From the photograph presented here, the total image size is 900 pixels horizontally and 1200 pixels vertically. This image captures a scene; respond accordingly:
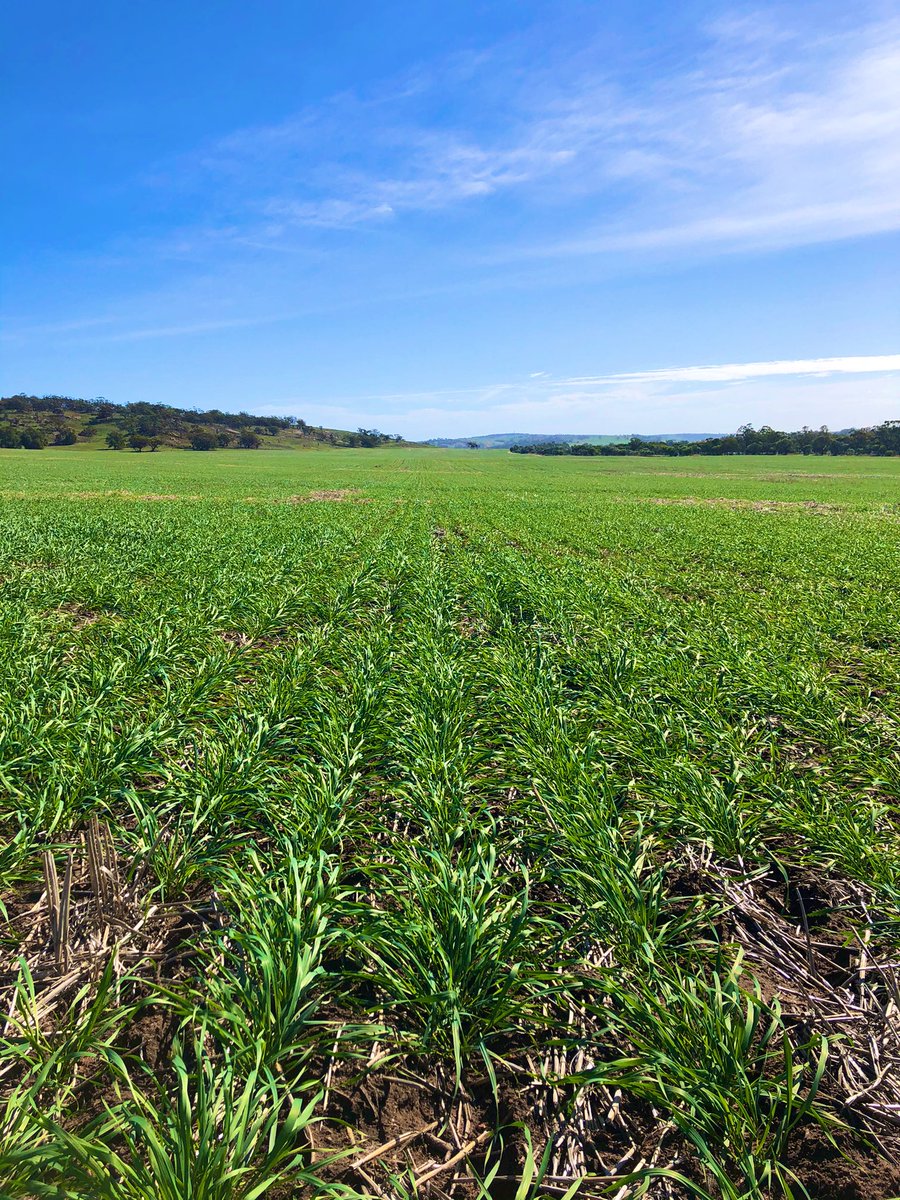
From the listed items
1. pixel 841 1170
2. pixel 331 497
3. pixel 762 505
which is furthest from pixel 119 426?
pixel 841 1170

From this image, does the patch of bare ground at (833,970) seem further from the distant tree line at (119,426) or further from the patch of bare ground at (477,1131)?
the distant tree line at (119,426)

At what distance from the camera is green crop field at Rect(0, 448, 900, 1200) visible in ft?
6.91

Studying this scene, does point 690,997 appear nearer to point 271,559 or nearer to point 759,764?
point 759,764

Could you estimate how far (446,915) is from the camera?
118 inches

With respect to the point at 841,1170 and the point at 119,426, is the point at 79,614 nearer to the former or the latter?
the point at 841,1170

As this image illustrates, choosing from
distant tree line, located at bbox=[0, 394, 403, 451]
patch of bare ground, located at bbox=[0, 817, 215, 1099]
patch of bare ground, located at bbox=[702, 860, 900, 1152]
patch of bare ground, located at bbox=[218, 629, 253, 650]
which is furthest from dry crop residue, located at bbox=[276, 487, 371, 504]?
distant tree line, located at bbox=[0, 394, 403, 451]

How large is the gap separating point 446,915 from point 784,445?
16323 cm

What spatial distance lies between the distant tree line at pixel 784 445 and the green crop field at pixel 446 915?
5646 inches

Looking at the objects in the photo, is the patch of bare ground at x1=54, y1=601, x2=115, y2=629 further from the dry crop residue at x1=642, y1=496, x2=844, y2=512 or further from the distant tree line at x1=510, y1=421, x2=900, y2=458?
the distant tree line at x1=510, y1=421, x2=900, y2=458

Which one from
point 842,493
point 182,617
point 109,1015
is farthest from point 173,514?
point 842,493

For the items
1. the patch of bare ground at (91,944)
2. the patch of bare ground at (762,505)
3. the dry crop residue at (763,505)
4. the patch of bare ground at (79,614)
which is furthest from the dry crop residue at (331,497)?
the patch of bare ground at (91,944)

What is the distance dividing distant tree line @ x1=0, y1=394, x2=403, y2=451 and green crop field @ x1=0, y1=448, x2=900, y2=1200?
14342 centimetres

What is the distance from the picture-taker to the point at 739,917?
3.43 m

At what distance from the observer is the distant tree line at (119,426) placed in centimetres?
12794
